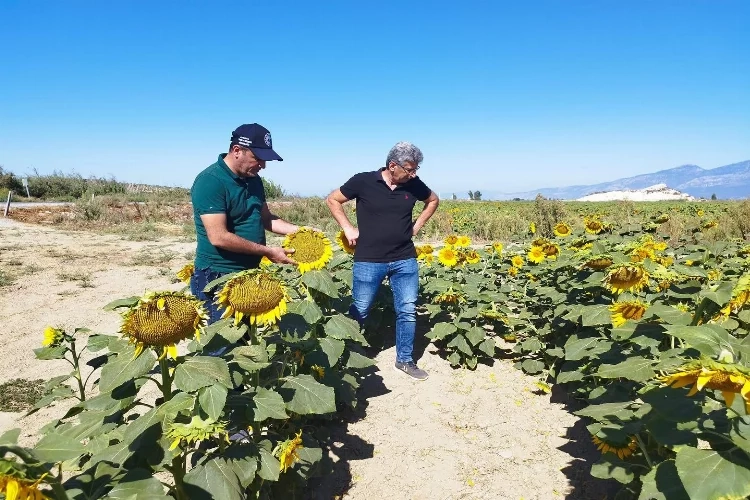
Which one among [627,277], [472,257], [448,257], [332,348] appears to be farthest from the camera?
[472,257]

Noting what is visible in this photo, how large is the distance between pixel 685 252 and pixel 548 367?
2500mm

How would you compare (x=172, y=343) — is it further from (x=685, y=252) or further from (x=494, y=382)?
(x=685, y=252)

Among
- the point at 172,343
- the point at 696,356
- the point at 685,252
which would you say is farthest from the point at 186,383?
the point at 685,252

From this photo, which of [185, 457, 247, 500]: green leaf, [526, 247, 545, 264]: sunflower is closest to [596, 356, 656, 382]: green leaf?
[185, 457, 247, 500]: green leaf

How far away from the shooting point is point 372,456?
2.95 metres

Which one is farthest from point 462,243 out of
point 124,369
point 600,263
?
point 124,369

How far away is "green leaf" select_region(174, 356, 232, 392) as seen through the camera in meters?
1.40

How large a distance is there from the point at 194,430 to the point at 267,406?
31 cm

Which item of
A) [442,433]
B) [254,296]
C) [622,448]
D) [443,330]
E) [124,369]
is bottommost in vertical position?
[442,433]

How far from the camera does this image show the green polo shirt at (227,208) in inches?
99.3

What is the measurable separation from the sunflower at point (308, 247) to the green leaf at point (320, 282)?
0.21m

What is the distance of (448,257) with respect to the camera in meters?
4.99

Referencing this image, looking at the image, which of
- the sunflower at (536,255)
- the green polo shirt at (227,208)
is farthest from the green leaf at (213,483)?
the sunflower at (536,255)

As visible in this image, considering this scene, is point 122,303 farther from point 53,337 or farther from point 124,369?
point 53,337
